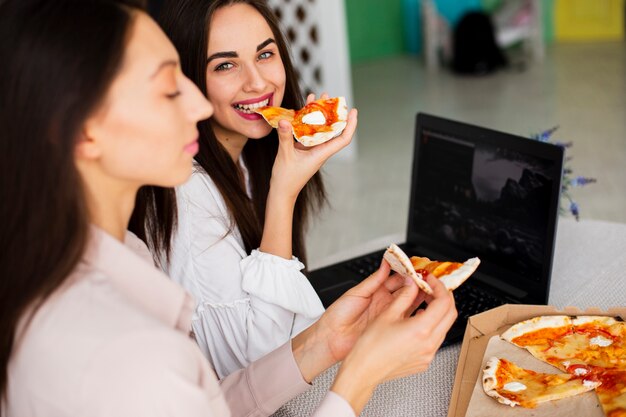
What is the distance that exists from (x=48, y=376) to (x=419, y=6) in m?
6.93

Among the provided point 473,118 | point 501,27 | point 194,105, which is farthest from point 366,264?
point 501,27

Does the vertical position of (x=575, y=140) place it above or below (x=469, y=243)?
below

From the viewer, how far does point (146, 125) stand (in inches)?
38.0

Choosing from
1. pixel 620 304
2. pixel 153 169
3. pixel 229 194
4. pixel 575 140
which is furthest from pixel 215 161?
pixel 575 140

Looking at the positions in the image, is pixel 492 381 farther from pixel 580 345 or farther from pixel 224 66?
pixel 224 66

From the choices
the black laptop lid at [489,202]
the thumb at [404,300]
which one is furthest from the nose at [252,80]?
the thumb at [404,300]

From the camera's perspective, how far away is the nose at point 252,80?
166 centimetres

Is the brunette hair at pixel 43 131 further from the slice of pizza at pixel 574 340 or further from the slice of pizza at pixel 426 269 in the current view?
the slice of pizza at pixel 574 340

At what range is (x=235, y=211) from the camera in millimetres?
1681

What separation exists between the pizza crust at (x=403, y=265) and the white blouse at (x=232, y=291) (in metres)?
0.37

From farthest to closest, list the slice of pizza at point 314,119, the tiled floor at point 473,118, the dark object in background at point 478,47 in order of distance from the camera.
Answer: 1. the dark object in background at point 478,47
2. the tiled floor at point 473,118
3. the slice of pizza at point 314,119

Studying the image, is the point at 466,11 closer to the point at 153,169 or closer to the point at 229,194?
the point at 229,194

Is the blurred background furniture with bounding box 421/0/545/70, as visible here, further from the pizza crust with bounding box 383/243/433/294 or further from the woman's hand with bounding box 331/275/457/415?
the woman's hand with bounding box 331/275/457/415

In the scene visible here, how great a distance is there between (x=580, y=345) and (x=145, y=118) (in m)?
0.76
